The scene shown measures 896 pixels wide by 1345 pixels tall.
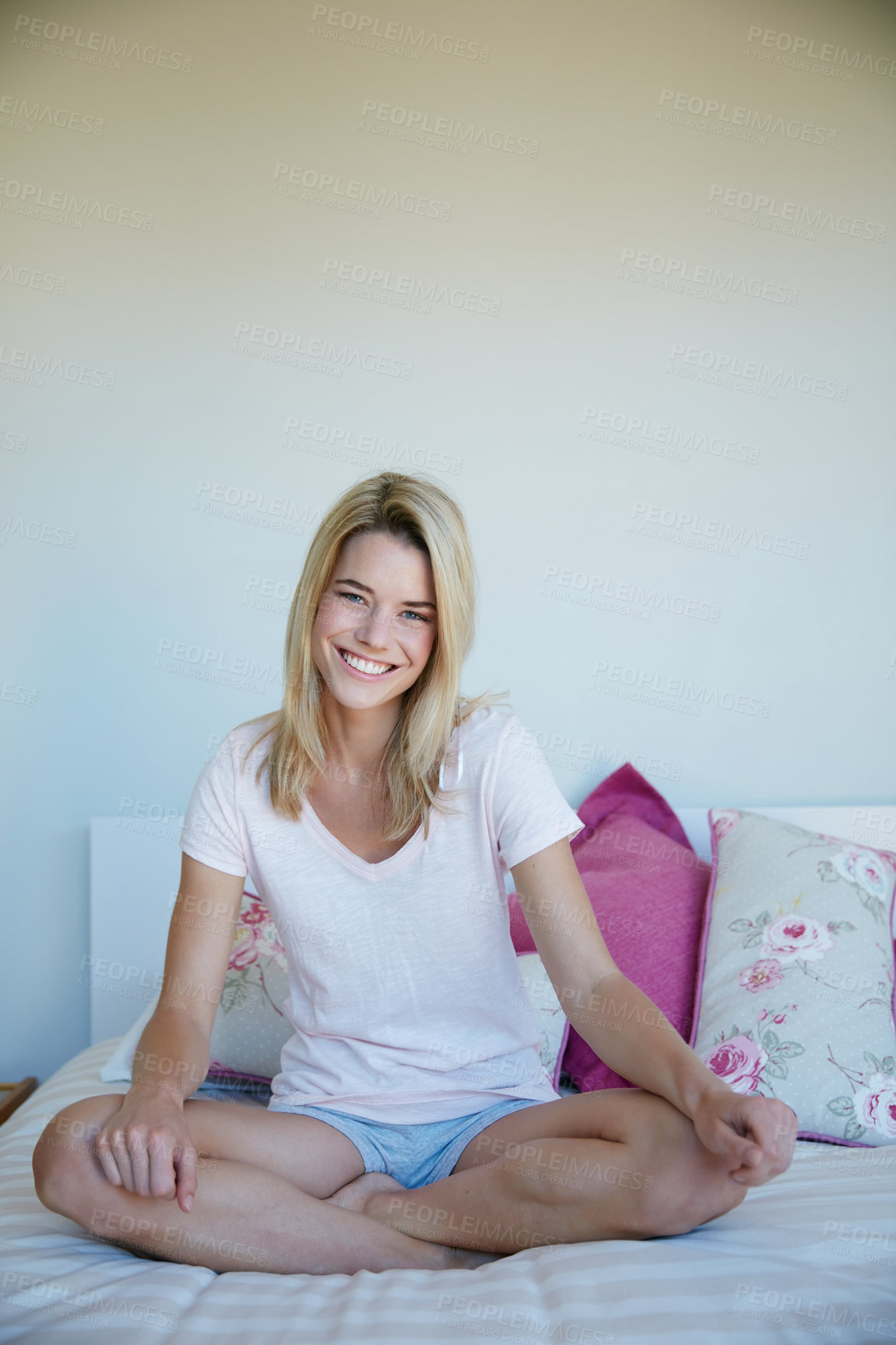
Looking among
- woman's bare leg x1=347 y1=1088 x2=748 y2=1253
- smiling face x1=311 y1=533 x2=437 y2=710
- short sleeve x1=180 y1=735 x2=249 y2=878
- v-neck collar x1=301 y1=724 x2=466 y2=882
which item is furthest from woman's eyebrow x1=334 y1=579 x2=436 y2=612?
woman's bare leg x1=347 y1=1088 x2=748 y2=1253

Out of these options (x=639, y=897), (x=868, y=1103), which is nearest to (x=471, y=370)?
(x=639, y=897)

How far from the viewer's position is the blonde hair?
1.39 m

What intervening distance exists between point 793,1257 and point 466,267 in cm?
195

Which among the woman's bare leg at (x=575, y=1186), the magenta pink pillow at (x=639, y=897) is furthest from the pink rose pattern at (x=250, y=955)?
the woman's bare leg at (x=575, y=1186)

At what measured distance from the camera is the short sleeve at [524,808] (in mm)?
1348

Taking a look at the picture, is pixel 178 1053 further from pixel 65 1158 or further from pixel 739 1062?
pixel 739 1062

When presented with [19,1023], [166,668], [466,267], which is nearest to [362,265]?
[466,267]

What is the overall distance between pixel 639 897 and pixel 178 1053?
0.96 metres

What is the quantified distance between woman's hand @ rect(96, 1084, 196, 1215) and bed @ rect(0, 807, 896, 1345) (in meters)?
0.09

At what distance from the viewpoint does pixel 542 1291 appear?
3.33 ft

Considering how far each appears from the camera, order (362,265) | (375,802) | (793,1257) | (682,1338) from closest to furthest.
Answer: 1. (682,1338)
2. (793,1257)
3. (375,802)
4. (362,265)

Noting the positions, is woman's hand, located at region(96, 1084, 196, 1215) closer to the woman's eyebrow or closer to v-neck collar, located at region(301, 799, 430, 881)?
v-neck collar, located at region(301, 799, 430, 881)

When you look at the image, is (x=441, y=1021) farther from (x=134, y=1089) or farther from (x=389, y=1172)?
(x=134, y=1089)

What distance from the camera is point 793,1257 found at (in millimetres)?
1043
